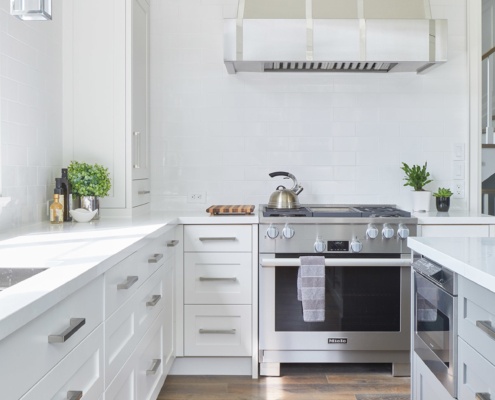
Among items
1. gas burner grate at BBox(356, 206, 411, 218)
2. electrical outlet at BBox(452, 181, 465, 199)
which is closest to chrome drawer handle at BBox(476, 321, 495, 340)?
gas burner grate at BBox(356, 206, 411, 218)

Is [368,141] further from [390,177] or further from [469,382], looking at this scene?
[469,382]

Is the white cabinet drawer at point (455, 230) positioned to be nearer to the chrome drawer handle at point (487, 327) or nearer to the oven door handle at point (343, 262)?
the oven door handle at point (343, 262)

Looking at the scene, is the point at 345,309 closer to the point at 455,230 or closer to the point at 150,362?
the point at 455,230

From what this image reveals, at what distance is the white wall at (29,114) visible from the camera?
259 cm

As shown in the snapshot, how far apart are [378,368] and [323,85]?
1.82 meters

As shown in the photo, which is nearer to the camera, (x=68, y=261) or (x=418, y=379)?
(x=68, y=261)

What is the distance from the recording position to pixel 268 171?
391 cm

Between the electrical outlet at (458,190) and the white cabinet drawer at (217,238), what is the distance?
1547 mm

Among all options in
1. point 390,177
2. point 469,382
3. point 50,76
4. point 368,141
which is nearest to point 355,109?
point 368,141

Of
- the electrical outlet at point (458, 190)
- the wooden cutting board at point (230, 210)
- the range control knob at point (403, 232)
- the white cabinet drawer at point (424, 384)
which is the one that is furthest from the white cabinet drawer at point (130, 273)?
the electrical outlet at point (458, 190)

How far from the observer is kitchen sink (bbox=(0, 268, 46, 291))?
1550 millimetres

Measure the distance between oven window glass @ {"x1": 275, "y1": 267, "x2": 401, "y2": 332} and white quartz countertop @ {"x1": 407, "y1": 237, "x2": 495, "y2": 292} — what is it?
43.3 inches

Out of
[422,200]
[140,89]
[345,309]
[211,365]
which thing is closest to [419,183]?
[422,200]

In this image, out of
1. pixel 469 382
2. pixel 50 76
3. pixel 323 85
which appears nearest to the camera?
pixel 469 382
